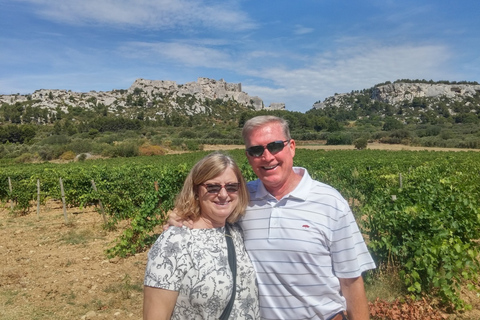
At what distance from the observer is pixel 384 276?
440 centimetres

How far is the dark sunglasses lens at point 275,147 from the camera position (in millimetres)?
1931

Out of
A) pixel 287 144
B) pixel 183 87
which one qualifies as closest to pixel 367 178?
pixel 287 144

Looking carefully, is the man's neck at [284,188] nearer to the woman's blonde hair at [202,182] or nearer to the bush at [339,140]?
the woman's blonde hair at [202,182]

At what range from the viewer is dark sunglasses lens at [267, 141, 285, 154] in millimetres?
1931

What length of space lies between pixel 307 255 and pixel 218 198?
1.73 ft

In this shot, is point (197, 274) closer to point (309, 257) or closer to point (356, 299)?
point (309, 257)

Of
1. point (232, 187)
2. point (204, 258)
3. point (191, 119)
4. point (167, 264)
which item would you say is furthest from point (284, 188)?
point (191, 119)

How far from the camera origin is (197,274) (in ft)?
5.23

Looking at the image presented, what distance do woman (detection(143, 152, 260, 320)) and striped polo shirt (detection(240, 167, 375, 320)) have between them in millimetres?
94

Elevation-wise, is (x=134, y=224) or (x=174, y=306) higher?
(x=174, y=306)

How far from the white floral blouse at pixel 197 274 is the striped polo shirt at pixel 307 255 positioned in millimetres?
124

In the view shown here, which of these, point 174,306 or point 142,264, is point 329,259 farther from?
point 142,264

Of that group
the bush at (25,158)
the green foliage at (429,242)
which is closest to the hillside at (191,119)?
the bush at (25,158)

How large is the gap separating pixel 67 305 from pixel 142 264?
1.70 meters
